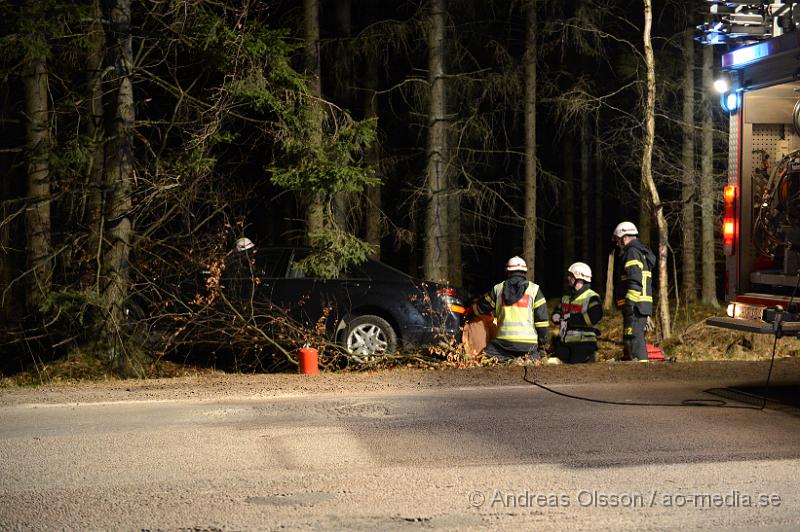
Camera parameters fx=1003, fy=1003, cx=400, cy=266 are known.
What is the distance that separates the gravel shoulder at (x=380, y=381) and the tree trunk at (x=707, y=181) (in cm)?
960

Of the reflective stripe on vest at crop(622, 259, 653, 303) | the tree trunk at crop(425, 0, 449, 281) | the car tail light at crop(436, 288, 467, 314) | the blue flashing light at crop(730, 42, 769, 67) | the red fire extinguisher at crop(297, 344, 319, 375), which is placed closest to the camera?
the blue flashing light at crop(730, 42, 769, 67)

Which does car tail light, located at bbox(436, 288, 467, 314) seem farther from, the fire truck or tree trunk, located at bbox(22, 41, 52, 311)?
tree trunk, located at bbox(22, 41, 52, 311)

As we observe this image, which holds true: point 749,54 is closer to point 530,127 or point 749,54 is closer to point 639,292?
point 639,292

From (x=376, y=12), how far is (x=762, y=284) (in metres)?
18.3

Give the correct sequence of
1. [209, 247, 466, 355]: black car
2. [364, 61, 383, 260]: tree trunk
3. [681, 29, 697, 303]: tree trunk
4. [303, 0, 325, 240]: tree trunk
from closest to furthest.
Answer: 1. [209, 247, 466, 355]: black car
2. [303, 0, 325, 240]: tree trunk
3. [681, 29, 697, 303]: tree trunk
4. [364, 61, 383, 260]: tree trunk

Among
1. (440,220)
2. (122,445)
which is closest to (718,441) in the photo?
(122,445)

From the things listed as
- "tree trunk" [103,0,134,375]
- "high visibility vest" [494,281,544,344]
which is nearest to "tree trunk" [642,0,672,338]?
"high visibility vest" [494,281,544,344]

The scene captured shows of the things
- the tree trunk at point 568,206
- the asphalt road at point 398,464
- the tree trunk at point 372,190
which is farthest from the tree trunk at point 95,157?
the tree trunk at point 568,206

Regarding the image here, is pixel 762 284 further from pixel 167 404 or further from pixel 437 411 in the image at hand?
pixel 167 404

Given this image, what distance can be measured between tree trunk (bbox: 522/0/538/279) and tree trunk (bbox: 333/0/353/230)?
153 inches

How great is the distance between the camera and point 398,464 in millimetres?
6672

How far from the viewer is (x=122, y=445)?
24.1 feet

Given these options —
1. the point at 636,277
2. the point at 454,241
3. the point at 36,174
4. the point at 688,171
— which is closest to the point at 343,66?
the point at 454,241

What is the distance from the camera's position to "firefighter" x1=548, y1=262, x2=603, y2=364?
12.1 metres
